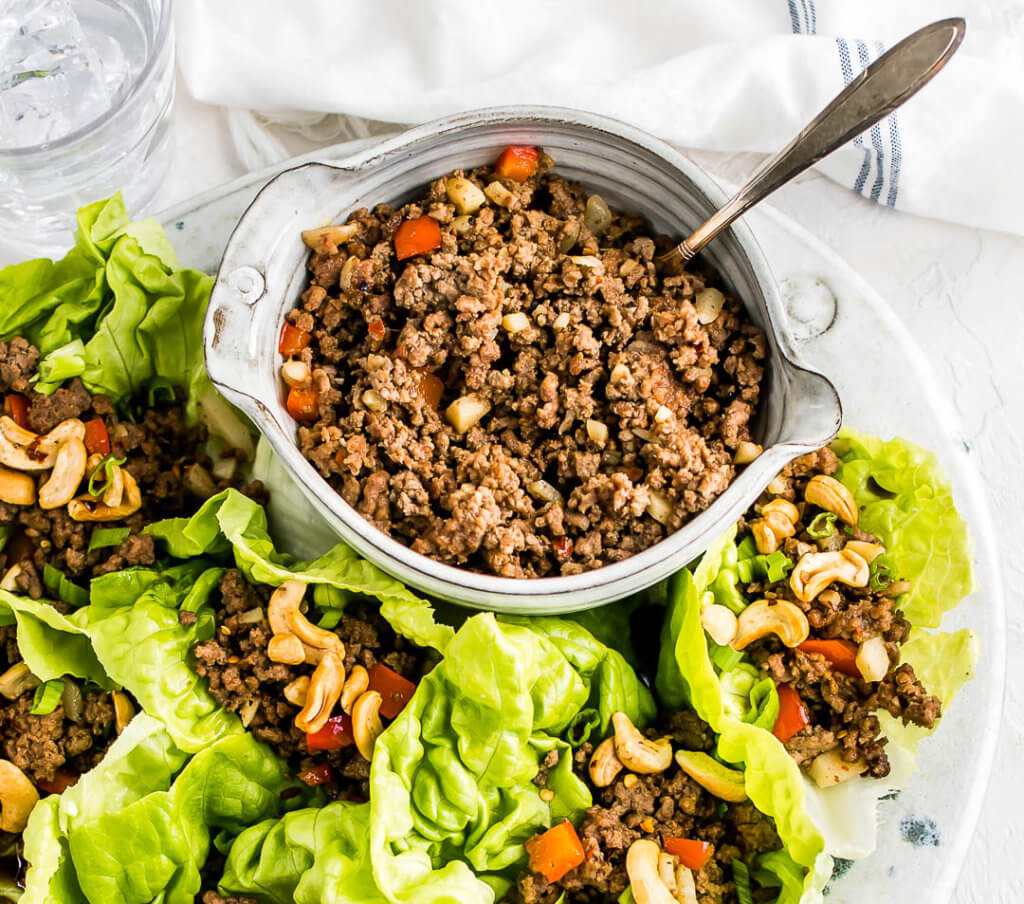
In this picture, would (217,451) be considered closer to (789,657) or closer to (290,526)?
(290,526)

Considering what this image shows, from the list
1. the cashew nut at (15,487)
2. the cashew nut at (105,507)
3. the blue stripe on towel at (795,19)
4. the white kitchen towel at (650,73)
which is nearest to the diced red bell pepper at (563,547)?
the cashew nut at (105,507)

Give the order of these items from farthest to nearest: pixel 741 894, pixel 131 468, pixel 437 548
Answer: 1. pixel 131 468
2. pixel 741 894
3. pixel 437 548

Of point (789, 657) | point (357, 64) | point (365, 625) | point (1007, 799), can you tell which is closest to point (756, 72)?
point (357, 64)

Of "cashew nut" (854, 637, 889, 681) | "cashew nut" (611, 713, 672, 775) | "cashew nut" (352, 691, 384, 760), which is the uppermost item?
"cashew nut" (854, 637, 889, 681)

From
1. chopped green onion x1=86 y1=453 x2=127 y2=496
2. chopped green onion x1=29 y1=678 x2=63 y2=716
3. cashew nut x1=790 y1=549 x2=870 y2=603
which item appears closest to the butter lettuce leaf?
chopped green onion x1=29 y1=678 x2=63 y2=716

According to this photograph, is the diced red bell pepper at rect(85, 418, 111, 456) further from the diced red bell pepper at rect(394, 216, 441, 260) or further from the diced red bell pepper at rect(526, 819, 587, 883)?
the diced red bell pepper at rect(526, 819, 587, 883)

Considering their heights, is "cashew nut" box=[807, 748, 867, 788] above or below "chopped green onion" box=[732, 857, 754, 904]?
above
